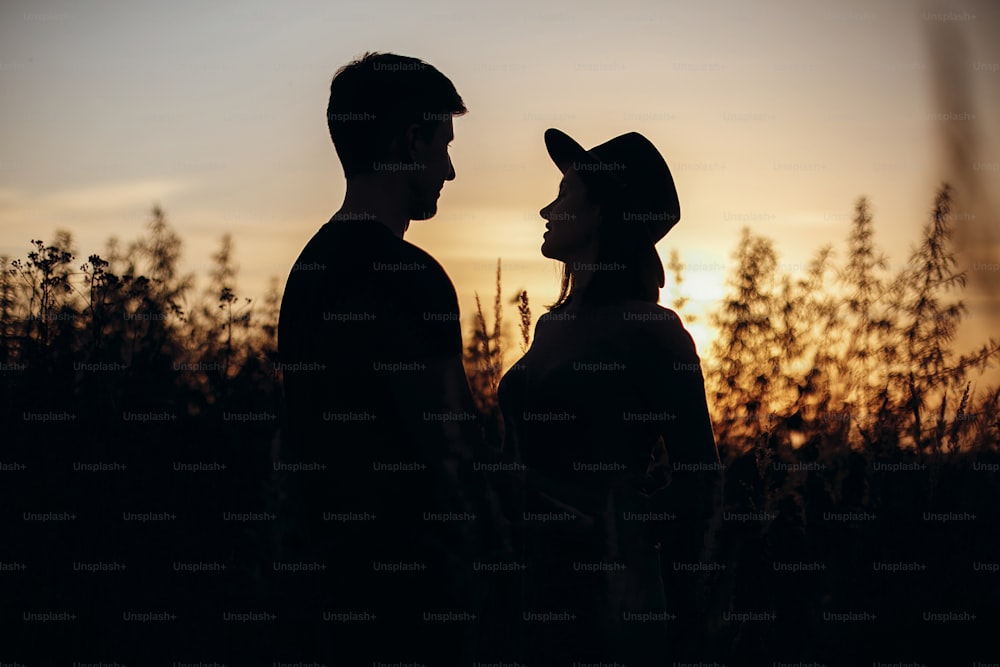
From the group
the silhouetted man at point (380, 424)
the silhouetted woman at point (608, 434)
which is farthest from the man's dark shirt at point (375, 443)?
the silhouetted woman at point (608, 434)

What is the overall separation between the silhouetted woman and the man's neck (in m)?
0.73

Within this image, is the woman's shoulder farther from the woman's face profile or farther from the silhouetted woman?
the woman's face profile

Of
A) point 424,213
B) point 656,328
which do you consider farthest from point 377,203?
point 656,328

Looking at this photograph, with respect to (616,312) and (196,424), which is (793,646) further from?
(196,424)

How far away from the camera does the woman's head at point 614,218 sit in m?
3.40

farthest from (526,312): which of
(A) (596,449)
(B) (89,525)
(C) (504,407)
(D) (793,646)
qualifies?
(B) (89,525)

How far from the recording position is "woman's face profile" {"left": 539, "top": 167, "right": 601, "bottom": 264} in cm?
348

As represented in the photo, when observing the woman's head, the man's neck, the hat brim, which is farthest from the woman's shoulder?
the man's neck

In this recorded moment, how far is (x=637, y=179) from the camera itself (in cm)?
347

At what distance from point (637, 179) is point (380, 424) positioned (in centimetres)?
152

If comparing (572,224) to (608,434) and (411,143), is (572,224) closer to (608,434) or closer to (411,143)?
Answer: (608,434)

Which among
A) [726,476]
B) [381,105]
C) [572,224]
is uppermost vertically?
[381,105]

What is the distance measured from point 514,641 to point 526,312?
1.31m

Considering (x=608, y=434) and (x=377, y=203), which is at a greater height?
(x=377, y=203)
